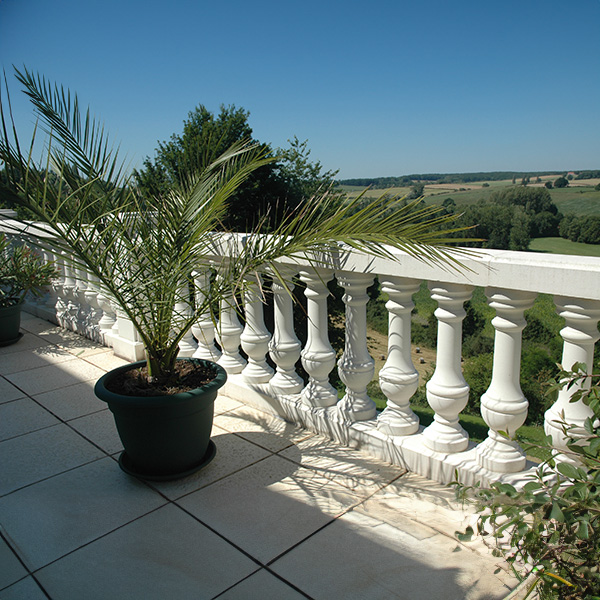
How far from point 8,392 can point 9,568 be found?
6.94 ft

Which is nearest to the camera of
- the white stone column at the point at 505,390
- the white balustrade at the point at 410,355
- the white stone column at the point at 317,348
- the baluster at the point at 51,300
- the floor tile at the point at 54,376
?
the white balustrade at the point at 410,355

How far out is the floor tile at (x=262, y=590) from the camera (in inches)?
69.9

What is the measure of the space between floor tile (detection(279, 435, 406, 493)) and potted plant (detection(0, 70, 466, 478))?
534mm

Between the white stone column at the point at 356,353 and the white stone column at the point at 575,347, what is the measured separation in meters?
0.96

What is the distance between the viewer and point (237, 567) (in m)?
1.93

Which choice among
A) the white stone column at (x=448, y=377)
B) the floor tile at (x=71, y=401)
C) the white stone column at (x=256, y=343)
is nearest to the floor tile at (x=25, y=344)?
the floor tile at (x=71, y=401)

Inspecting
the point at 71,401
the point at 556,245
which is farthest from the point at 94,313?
the point at 556,245

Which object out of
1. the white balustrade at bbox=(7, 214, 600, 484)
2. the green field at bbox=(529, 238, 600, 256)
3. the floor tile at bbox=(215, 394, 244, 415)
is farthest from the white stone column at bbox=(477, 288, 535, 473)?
the green field at bbox=(529, 238, 600, 256)

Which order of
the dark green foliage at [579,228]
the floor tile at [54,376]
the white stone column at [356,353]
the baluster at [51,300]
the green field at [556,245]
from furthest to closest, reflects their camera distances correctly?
the green field at [556,245] → the dark green foliage at [579,228] → the baluster at [51,300] → the floor tile at [54,376] → the white stone column at [356,353]

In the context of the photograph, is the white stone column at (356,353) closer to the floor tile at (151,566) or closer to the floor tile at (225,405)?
the floor tile at (225,405)

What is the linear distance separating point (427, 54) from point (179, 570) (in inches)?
2899

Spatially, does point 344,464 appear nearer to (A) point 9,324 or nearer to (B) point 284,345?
(B) point 284,345

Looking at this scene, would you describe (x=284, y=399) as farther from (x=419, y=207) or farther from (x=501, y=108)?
(x=501, y=108)

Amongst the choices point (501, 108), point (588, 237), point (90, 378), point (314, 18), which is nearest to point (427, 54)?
point (501, 108)
